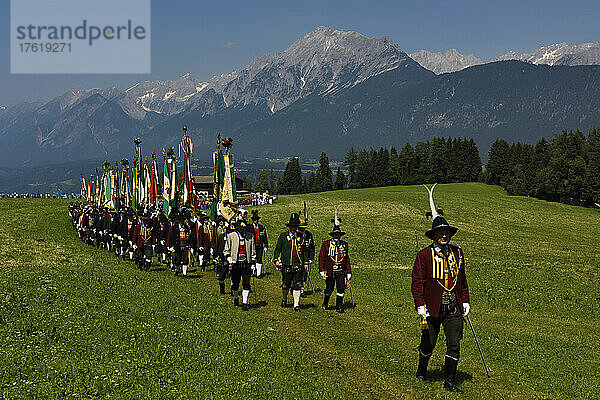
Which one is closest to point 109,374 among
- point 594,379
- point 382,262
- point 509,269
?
point 594,379

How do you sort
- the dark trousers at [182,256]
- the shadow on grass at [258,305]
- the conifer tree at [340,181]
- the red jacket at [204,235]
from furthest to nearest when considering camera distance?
the conifer tree at [340,181] < the red jacket at [204,235] < the dark trousers at [182,256] < the shadow on grass at [258,305]

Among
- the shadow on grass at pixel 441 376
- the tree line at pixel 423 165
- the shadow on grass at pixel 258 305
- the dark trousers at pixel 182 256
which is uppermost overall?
the tree line at pixel 423 165

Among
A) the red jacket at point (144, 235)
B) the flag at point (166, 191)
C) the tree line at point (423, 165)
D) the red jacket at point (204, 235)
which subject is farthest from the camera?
the tree line at point (423, 165)

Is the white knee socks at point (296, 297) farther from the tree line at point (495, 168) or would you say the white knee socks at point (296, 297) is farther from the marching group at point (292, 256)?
the tree line at point (495, 168)

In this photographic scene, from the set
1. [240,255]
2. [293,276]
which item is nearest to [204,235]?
[240,255]

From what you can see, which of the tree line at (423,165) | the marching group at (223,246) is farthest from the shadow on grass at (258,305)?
the tree line at (423,165)

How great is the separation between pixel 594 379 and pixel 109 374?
10.2 metres

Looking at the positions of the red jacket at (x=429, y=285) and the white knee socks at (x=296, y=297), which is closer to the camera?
the red jacket at (x=429, y=285)

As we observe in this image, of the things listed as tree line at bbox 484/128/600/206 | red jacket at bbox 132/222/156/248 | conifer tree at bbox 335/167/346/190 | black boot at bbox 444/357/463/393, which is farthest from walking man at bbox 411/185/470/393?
conifer tree at bbox 335/167/346/190

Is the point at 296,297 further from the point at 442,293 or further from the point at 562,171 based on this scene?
the point at 562,171

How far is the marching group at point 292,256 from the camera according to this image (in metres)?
10.2

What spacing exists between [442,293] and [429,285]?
0.30 m

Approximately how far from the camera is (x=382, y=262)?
31.5 metres

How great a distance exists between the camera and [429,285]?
34.0 feet
